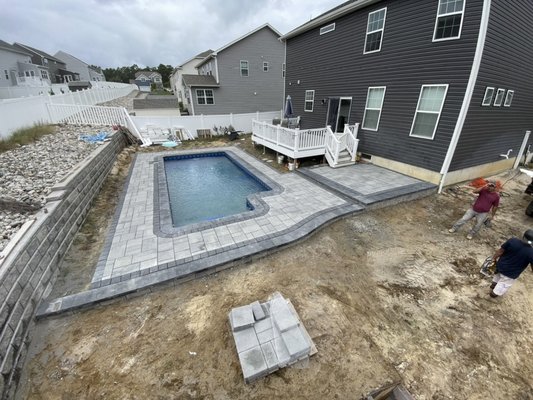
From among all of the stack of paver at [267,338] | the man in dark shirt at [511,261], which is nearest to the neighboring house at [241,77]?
the stack of paver at [267,338]

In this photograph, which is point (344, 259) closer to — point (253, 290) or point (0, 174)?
point (253, 290)

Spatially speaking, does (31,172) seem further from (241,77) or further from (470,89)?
(241,77)

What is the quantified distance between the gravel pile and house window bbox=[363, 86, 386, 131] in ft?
32.4

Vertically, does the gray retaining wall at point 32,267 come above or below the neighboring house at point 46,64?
below

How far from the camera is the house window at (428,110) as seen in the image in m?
6.77

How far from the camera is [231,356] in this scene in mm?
2688

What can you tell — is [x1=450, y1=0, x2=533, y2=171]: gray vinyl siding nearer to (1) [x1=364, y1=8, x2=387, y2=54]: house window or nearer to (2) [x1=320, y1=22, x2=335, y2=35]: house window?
(1) [x1=364, y1=8, x2=387, y2=54]: house window

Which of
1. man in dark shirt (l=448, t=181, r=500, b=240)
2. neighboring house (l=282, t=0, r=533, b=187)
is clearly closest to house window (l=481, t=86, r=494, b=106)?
neighboring house (l=282, t=0, r=533, b=187)

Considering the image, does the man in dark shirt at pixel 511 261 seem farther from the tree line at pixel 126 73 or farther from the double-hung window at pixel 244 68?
the tree line at pixel 126 73

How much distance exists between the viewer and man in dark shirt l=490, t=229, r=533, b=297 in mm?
3229

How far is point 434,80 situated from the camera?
6.71 meters

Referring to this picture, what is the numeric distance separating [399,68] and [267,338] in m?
8.83

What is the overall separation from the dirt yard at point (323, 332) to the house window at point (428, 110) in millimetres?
4036

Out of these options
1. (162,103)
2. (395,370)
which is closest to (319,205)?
(395,370)
